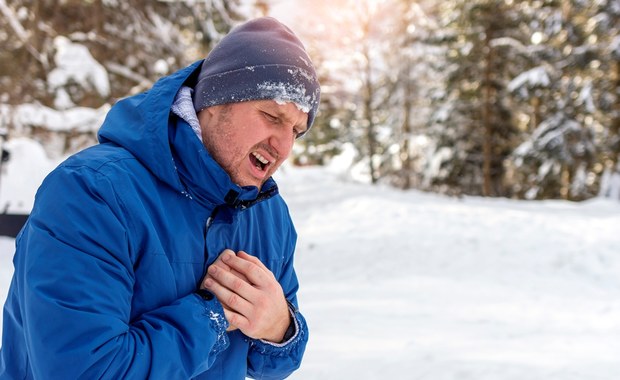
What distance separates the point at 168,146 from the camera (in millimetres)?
1273

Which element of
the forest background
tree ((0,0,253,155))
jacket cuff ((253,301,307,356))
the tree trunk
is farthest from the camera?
the tree trunk

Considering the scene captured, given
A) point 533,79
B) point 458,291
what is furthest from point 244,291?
point 533,79

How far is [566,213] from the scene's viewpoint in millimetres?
9984

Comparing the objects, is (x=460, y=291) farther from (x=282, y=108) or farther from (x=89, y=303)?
(x=89, y=303)

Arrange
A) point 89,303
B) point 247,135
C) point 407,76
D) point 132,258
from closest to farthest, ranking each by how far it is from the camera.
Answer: point 89,303 → point 132,258 → point 247,135 → point 407,76

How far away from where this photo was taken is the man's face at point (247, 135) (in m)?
1.38

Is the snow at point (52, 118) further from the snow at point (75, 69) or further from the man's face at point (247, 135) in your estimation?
the man's face at point (247, 135)

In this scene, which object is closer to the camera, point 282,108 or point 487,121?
point 282,108

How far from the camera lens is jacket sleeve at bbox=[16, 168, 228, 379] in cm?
101

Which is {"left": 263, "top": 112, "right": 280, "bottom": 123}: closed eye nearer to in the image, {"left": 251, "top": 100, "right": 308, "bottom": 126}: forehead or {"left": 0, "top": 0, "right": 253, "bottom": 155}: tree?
{"left": 251, "top": 100, "right": 308, "bottom": 126}: forehead

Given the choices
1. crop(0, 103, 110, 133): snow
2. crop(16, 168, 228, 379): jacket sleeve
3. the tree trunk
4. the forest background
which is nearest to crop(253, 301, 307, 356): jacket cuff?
crop(16, 168, 228, 379): jacket sleeve

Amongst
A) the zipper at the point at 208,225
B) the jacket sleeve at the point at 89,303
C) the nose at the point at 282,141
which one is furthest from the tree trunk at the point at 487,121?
the jacket sleeve at the point at 89,303

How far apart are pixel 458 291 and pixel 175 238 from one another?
5109mm

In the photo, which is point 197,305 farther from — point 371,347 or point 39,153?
point 39,153
